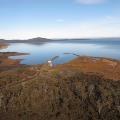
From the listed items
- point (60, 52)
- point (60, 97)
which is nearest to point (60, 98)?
point (60, 97)

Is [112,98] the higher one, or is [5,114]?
[112,98]

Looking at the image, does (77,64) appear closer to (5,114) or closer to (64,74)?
(64,74)

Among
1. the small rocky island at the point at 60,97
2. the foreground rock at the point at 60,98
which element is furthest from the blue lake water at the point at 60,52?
the foreground rock at the point at 60,98

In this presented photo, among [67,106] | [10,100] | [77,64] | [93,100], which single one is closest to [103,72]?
[77,64]

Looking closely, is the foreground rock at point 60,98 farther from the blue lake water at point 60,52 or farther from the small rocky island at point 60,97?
the blue lake water at point 60,52

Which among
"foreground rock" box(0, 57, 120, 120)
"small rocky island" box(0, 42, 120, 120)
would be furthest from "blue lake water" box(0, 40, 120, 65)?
"foreground rock" box(0, 57, 120, 120)

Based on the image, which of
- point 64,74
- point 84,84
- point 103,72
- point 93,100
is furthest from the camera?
point 103,72

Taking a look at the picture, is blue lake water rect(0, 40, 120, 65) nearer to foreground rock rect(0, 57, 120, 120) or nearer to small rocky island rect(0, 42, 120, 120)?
small rocky island rect(0, 42, 120, 120)

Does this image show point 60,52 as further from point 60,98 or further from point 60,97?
point 60,98
